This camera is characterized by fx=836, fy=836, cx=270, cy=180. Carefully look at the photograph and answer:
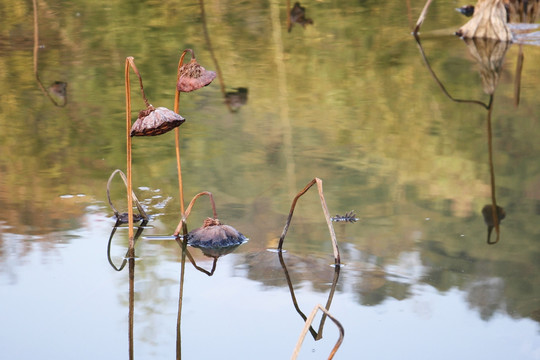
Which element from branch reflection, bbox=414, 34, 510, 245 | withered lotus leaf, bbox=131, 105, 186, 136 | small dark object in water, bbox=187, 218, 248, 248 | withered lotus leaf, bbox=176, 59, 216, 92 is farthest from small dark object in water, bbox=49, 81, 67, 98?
withered lotus leaf, bbox=131, 105, 186, 136

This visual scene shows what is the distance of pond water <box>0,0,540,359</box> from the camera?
7.47 ft

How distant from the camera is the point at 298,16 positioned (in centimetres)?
747

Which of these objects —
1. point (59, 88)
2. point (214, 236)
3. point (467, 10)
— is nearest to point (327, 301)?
point (214, 236)

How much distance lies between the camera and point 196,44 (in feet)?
20.7

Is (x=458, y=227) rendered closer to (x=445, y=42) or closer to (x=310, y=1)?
(x=445, y=42)

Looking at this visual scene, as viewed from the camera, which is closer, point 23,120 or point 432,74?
point 23,120

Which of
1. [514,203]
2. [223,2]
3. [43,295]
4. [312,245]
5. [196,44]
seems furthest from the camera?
[223,2]

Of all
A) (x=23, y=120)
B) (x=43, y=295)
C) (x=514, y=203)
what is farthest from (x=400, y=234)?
(x=23, y=120)

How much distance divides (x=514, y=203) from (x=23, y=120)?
263 centimetres

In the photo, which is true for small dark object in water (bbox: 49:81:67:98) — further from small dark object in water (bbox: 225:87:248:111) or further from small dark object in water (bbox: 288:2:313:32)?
small dark object in water (bbox: 288:2:313:32)

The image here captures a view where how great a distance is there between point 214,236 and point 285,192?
64cm

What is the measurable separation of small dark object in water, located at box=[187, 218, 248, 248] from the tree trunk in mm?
4182

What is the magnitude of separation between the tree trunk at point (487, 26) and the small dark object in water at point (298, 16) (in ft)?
4.63

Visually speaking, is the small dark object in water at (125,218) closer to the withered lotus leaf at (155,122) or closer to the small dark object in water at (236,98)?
the withered lotus leaf at (155,122)
